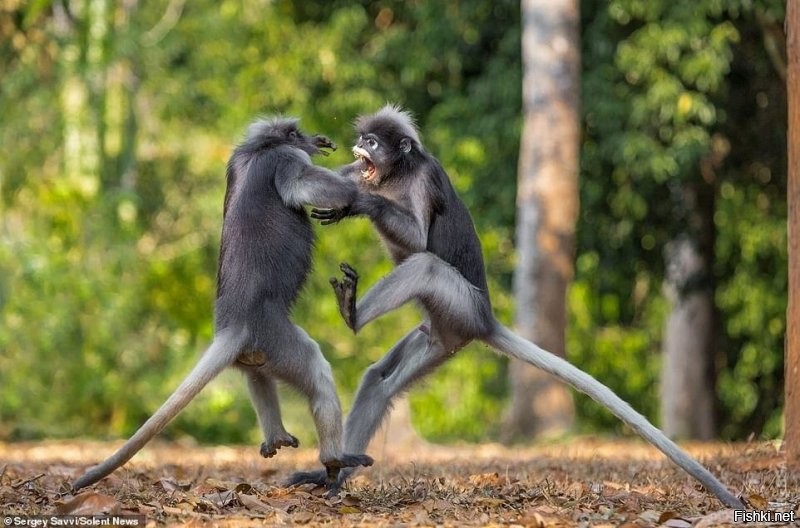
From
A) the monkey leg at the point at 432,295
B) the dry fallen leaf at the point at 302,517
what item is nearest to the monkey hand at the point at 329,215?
the monkey leg at the point at 432,295

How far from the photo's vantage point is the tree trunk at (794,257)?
6.06 m

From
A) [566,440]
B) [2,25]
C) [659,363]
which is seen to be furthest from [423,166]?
[659,363]

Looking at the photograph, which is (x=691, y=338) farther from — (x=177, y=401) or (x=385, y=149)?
(x=177, y=401)

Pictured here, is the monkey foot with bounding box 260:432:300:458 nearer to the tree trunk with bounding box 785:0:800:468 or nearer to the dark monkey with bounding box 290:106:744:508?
the dark monkey with bounding box 290:106:744:508

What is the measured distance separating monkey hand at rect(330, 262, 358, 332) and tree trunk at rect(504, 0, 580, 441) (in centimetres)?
521

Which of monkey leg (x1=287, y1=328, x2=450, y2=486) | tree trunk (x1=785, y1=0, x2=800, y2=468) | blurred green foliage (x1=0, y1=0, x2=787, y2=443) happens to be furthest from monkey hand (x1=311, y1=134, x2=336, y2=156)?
blurred green foliage (x1=0, y1=0, x2=787, y2=443)

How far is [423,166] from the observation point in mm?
5762

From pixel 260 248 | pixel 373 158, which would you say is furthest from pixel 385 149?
pixel 260 248

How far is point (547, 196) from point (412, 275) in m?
5.19

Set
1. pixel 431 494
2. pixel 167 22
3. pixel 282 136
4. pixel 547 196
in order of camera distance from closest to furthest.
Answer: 1. pixel 431 494
2. pixel 282 136
3. pixel 547 196
4. pixel 167 22

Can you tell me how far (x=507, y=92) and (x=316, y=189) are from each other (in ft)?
24.2

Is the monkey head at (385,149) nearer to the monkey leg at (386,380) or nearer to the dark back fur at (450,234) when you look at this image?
the dark back fur at (450,234)

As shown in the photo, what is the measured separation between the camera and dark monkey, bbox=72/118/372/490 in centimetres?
515

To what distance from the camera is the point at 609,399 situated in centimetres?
525
